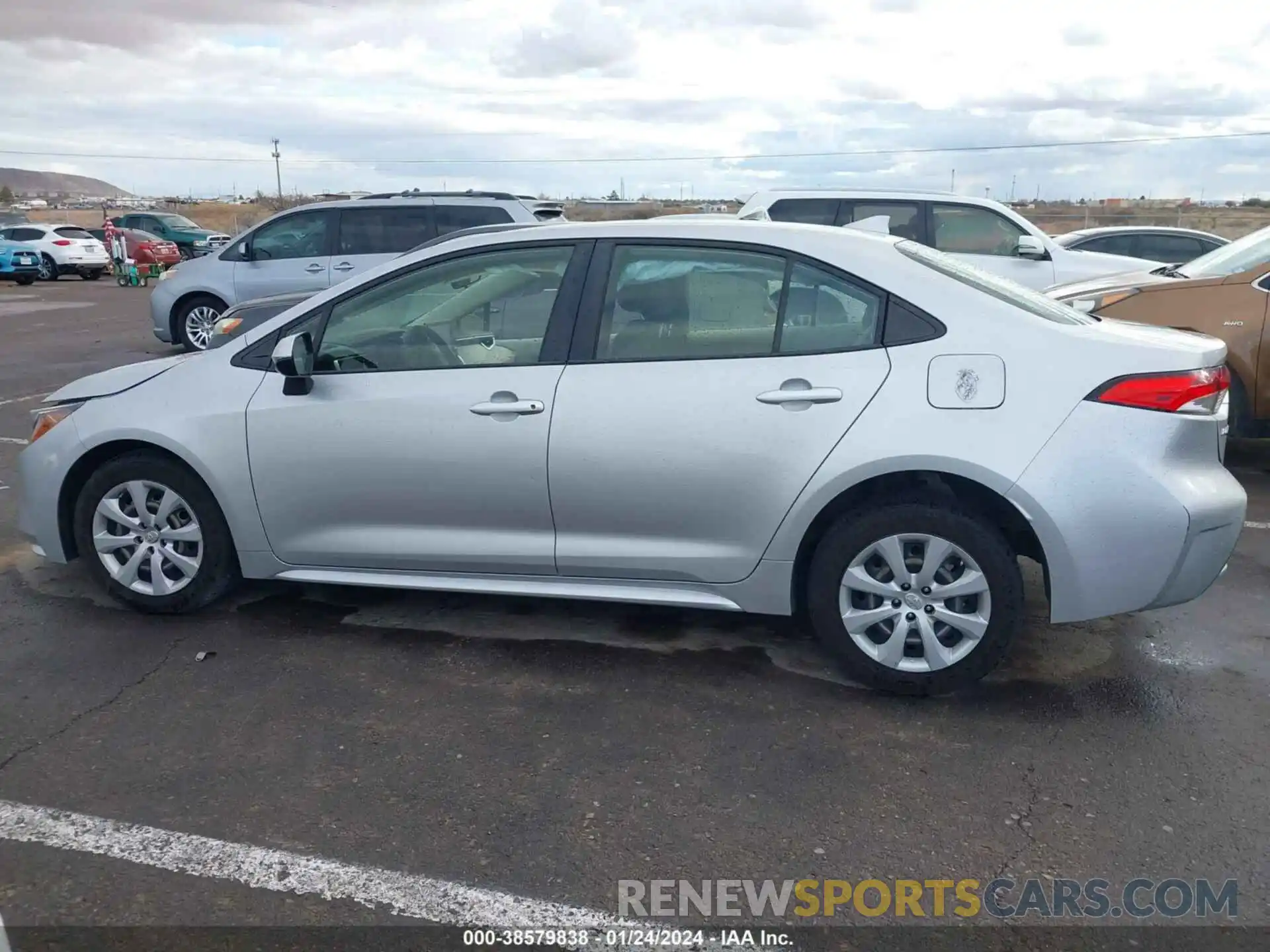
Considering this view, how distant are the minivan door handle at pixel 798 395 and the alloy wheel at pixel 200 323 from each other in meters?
10.8

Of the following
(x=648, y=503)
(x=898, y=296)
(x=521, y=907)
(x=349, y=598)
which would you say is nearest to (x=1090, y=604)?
(x=898, y=296)

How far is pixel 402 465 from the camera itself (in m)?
4.32

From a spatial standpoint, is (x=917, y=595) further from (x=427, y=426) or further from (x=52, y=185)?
(x=52, y=185)

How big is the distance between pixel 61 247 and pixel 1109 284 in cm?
2638

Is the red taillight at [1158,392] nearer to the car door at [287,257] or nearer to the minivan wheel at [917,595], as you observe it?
the minivan wheel at [917,595]

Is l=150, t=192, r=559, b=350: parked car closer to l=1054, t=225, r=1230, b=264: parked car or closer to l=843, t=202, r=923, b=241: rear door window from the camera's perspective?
l=843, t=202, r=923, b=241: rear door window

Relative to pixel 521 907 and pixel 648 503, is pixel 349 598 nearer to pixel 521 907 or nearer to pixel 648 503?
pixel 648 503

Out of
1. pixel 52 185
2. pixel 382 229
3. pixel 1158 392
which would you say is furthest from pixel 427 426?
pixel 52 185

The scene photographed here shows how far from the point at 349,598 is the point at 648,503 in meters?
1.75

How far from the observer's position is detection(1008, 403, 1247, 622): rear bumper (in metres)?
3.70

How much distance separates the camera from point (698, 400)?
4004 millimetres

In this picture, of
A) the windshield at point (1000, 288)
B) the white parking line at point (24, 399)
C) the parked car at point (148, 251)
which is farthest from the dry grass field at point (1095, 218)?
the windshield at point (1000, 288)

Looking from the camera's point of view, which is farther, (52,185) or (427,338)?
(52,185)

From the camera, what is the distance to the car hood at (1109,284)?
7406mm
